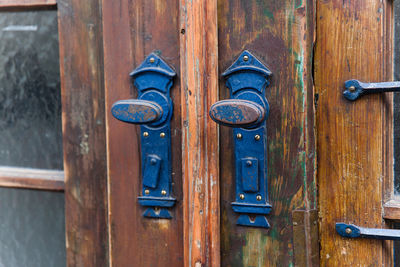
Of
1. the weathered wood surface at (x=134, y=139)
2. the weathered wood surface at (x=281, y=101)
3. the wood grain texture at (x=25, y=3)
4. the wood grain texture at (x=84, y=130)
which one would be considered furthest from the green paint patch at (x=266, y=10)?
the wood grain texture at (x=25, y=3)

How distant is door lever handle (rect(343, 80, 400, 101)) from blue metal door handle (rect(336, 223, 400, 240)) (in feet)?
0.71

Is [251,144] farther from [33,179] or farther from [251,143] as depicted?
[33,179]

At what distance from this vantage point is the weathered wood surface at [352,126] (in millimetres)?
641

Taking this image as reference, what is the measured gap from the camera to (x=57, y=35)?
0.81 meters

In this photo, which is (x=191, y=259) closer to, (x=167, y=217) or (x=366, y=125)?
(x=167, y=217)

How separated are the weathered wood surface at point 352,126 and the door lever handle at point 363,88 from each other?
0.01m

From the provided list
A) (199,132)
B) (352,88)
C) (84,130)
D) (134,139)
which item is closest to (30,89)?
(84,130)

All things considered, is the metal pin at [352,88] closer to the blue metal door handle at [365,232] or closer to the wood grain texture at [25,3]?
the blue metal door handle at [365,232]

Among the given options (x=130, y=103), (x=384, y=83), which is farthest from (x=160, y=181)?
(x=384, y=83)

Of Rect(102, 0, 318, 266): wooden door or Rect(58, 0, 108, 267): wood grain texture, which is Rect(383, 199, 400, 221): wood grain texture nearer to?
Rect(102, 0, 318, 266): wooden door

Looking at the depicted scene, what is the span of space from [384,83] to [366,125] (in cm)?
7

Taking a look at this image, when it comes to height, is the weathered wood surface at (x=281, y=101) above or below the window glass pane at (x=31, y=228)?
above

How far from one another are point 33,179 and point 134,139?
0.26 metres

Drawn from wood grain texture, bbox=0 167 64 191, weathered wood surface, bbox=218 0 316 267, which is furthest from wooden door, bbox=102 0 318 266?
wood grain texture, bbox=0 167 64 191
